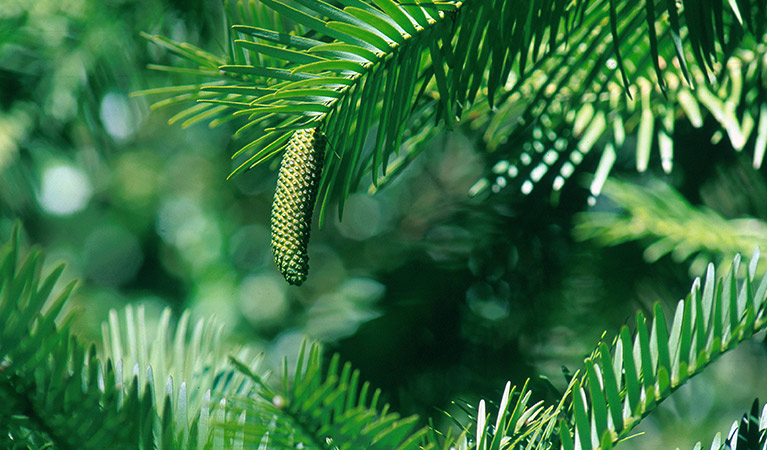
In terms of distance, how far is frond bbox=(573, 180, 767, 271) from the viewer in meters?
0.45

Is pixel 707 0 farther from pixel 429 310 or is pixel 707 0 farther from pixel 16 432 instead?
pixel 429 310

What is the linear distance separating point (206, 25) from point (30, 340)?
1.53ft

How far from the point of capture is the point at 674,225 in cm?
46

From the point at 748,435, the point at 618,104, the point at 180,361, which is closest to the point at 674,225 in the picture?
the point at 618,104

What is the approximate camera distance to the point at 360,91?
25cm

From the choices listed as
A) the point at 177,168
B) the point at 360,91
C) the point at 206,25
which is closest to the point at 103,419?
the point at 360,91

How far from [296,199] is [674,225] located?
346 millimetres

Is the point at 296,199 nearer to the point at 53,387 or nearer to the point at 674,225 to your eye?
the point at 53,387

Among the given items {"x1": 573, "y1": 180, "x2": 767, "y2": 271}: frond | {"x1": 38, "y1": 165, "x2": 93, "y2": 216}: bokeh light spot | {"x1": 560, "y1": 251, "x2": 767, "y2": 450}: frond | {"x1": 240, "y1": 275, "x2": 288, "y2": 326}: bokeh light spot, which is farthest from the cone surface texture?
{"x1": 38, "y1": 165, "x2": 93, "y2": 216}: bokeh light spot

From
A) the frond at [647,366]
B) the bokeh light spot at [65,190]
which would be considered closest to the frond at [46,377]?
the frond at [647,366]

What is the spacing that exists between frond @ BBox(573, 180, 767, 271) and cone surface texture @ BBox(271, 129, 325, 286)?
328 millimetres

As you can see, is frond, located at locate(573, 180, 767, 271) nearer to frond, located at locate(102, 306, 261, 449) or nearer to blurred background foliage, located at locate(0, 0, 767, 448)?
blurred background foliage, located at locate(0, 0, 767, 448)

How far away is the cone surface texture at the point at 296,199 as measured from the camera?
24 centimetres

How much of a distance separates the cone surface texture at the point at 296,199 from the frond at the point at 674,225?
33 centimetres
